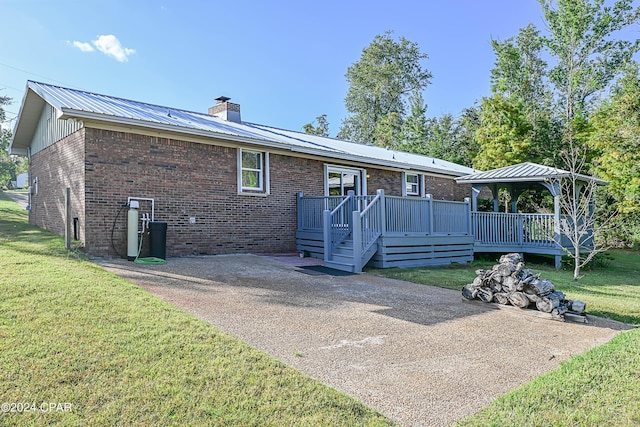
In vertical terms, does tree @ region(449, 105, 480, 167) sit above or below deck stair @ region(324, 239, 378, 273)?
above

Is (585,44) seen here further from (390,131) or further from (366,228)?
(366,228)

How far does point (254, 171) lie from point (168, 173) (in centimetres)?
262

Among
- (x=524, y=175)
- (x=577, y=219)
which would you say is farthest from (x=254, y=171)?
(x=524, y=175)

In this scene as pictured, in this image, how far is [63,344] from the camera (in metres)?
3.71

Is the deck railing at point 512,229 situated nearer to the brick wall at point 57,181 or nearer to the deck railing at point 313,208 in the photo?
the deck railing at point 313,208

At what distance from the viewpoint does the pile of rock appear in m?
5.88

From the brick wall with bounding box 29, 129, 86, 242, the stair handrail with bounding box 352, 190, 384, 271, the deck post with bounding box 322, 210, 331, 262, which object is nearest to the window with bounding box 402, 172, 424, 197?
the stair handrail with bounding box 352, 190, 384, 271

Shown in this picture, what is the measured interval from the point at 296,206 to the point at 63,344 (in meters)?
9.40

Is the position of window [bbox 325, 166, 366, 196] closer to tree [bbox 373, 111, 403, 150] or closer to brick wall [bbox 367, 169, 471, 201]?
brick wall [bbox 367, 169, 471, 201]

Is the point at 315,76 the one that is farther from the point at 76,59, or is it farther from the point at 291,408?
the point at 291,408

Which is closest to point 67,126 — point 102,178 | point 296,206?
point 102,178

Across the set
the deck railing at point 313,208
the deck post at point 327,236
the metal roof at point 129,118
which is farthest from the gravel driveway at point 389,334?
the deck railing at point 313,208

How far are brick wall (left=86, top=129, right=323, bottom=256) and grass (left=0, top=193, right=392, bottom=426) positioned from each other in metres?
4.45

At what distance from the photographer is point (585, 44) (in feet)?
96.5
